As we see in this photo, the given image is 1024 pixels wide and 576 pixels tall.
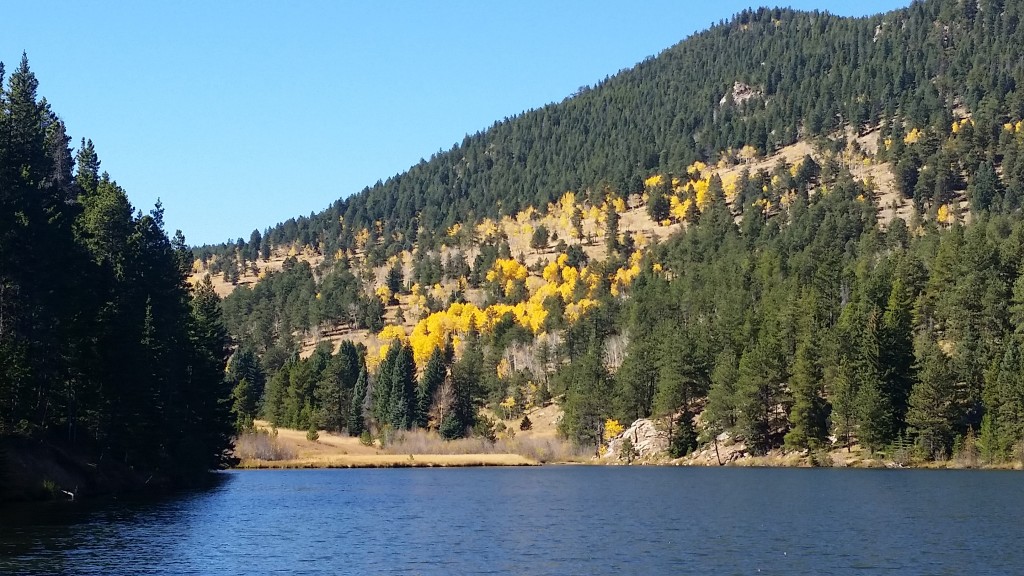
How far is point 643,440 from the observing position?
496 feet

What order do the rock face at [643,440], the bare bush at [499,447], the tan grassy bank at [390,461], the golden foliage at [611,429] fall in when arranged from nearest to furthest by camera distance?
the tan grassy bank at [390,461], the rock face at [643,440], the golden foliage at [611,429], the bare bush at [499,447]

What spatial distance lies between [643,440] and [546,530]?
91.5 meters

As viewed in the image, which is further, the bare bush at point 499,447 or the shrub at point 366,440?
the shrub at point 366,440

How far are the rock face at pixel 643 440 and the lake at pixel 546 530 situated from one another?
49.1m

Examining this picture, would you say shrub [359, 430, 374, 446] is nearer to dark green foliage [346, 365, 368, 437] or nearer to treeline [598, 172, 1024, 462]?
dark green foliage [346, 365, 368, 437]

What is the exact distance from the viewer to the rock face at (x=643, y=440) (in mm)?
148500

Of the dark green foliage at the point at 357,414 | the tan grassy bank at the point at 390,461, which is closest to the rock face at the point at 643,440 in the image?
the tan grassy bank at the point at 390,461

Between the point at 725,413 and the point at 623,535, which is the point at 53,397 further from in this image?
the point at 725,413

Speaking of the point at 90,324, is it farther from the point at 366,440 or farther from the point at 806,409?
the point at 366,440

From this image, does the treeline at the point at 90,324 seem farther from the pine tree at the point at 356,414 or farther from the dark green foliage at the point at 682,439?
the pine tree at the point at 356,414

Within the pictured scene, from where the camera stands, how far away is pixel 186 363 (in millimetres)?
98562

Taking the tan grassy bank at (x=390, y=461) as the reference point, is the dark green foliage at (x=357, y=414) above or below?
above

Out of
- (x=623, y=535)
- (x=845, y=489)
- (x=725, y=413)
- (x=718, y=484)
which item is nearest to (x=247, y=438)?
(x=725, y=413)

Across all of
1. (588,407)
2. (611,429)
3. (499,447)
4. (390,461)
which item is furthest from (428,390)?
(611,429)
